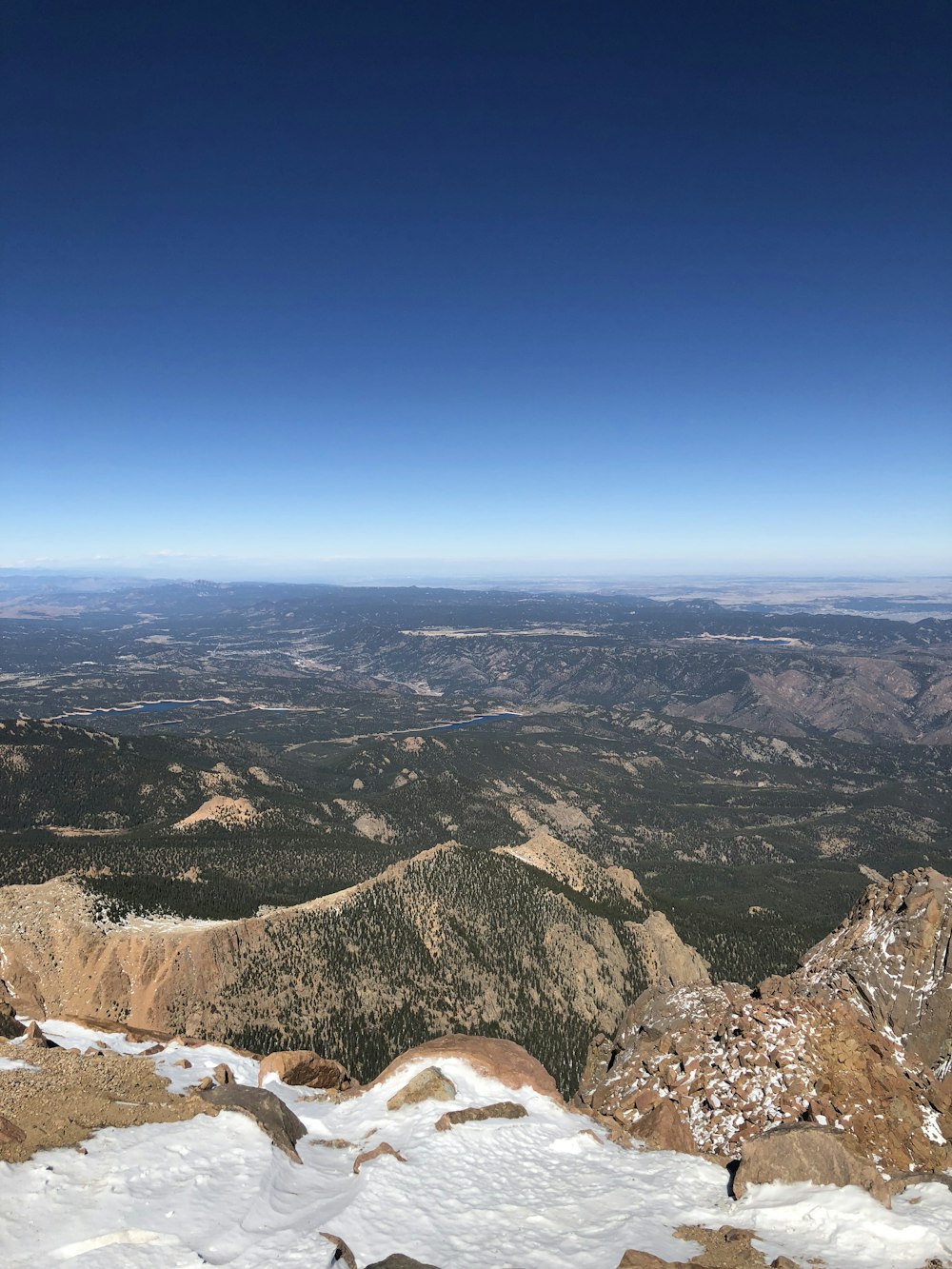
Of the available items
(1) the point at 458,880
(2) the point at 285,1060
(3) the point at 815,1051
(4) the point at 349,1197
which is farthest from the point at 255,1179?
(1) the point at 458,880

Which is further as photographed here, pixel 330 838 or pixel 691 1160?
pixel 330 838

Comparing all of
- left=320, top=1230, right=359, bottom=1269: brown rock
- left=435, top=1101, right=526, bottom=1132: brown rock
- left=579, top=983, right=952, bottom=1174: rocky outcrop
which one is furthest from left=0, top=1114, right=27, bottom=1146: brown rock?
left=579, top=983, right=952, bottom=1174: rocky outcrop

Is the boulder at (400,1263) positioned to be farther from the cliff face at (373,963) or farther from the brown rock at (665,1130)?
the cliff face at (373,963)

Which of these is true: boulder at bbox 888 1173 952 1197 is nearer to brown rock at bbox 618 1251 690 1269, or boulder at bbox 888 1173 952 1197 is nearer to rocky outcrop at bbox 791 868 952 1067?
brown rock at bbox 618 1251 690 1269

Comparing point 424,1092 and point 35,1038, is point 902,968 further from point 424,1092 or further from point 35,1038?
point 35,1038

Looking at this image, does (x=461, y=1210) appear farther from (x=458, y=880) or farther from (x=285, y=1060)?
(x=458, y=880)
